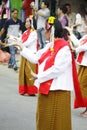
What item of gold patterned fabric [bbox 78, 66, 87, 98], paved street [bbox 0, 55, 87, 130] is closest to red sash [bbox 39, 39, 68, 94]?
paved street [bbox 0, 55, 87, 130]

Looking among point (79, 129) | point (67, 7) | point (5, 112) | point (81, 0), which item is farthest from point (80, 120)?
point (81, 0)

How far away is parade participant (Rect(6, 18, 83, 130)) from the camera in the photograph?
577cm

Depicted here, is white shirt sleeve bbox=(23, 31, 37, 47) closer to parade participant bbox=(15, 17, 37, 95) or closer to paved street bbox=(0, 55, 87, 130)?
parade participant bbox=(15, 17, 37, 95)

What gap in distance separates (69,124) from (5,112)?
245 cm

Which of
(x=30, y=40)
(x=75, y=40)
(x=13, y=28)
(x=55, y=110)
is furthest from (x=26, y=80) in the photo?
(x=55, y=110)

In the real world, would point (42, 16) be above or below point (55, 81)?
above

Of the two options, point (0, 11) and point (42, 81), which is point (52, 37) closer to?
point (42, 81)

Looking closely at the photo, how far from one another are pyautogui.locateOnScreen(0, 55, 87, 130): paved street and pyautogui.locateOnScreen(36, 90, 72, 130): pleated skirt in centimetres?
138

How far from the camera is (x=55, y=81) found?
5.78 metres

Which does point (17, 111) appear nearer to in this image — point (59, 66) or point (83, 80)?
point (83, 80)

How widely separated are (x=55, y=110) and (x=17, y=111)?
2498 mm

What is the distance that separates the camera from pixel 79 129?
7375 mm

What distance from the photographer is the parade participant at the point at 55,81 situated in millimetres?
5770

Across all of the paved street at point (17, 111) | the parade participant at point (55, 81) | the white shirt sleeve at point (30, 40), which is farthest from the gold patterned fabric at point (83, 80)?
the parade participant at point (55, 81)
